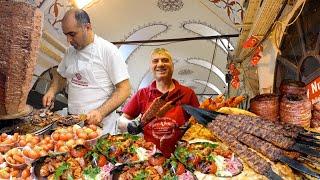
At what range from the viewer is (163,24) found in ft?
34.5

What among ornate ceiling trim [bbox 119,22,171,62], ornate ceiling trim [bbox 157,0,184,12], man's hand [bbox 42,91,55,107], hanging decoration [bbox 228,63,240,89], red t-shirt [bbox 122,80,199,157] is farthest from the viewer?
ornate ceiling trim [bbox 119,22,171,62]

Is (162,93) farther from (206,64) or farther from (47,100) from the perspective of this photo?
(206,64)

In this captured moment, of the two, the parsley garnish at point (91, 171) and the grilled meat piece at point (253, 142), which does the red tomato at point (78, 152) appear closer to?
the parsley garnish at point (91, 171)

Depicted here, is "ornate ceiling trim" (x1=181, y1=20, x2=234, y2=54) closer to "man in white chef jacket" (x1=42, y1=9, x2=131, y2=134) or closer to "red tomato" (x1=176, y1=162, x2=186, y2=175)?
"man in white chef jacket" (x1=42, y1=9, x2=131, y2=134)

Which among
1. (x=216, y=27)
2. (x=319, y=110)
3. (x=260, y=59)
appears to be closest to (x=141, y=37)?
(x=216, y=27)

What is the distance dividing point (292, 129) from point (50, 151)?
1.52 meters

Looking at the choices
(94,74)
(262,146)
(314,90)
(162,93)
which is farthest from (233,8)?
(262,146)

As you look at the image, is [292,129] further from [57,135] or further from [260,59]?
[260,59]

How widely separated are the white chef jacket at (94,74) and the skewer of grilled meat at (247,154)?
126 centimetres

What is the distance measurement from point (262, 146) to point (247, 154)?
135 mm

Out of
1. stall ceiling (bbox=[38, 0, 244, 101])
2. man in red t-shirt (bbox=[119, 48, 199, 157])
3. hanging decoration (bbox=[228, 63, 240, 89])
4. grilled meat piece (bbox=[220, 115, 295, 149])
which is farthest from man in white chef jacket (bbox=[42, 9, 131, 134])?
hanging decoration (bbox=[228, 63, 240, 89])

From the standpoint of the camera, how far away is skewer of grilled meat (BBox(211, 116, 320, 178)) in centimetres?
186

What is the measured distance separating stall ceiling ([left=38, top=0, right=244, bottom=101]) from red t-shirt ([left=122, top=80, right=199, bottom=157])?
312 centimetres

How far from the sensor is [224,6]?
7457mm
